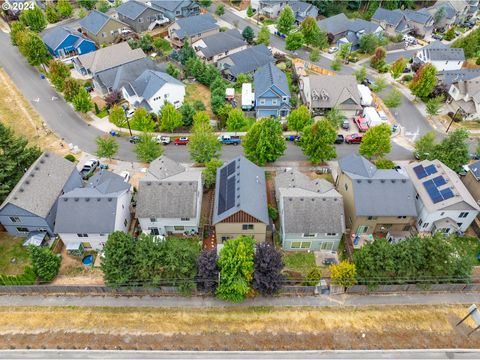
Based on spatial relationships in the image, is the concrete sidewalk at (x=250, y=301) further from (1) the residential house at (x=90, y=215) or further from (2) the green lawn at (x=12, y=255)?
(1) the residential house at (x=90, y=215)

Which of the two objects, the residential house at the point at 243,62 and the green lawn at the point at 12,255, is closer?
the green lawn at the point at 12,255

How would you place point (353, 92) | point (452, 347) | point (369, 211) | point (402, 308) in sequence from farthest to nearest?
point (353, 92)
point (369, 211)
point (402, 308)
point (452, 347)

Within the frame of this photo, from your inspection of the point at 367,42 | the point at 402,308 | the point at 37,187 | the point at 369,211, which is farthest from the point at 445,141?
the point at 37,187

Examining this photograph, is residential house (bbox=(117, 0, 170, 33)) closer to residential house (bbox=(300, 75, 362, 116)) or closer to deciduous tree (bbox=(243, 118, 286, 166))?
residential house (bbox=(300, 75, 362, 116))

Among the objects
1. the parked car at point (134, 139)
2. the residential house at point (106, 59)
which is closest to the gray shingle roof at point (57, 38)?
the residential house at point (106, 59)

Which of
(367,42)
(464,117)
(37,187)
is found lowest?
(464,117)

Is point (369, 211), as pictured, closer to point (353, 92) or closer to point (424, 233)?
point (424, 233)
